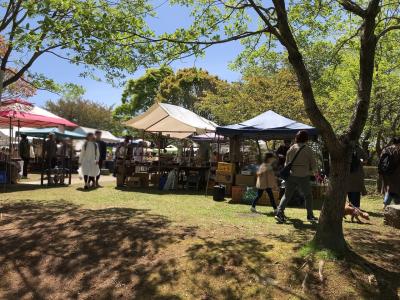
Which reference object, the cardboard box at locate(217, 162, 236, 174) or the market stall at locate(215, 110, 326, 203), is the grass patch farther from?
the cardboard box at locate(217, 162, 236, 174)

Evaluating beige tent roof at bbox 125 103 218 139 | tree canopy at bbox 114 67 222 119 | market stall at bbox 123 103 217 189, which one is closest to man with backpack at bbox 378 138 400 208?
market stall at bbox 123 103 217 189

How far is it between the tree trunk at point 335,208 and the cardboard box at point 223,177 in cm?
657

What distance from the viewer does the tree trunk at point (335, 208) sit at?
5574 mm

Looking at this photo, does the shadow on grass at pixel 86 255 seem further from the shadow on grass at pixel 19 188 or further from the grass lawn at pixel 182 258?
the shadow on grass at pixel 19 188

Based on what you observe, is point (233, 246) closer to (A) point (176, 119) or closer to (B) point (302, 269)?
(B) point (302, 269)

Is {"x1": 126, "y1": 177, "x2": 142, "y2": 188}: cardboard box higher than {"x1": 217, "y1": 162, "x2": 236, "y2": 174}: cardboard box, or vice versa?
{"x1": 217, "y1": 162, "x2": 236, "y2": 174}: cardboard box

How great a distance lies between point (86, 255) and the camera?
6.10 metres

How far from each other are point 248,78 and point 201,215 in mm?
20427

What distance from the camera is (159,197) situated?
1148 cm

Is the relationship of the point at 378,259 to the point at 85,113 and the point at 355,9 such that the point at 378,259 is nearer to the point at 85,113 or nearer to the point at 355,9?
the point at 355,9

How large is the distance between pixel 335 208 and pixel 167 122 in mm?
10010

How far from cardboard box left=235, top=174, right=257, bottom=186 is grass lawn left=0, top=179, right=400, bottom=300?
3.19 metres

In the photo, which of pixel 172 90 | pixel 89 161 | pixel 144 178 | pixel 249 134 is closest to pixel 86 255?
pixel 89 161

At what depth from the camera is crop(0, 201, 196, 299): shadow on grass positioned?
5.25m
